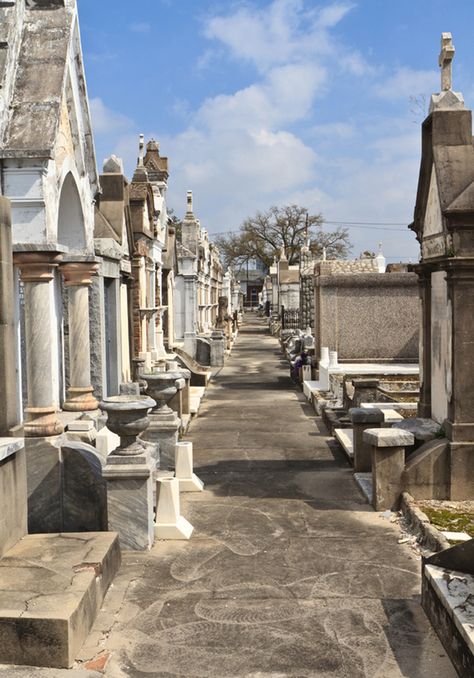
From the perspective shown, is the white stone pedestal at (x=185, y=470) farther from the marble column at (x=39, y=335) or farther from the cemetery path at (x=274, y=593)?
the marble column at (x=39, y=335)

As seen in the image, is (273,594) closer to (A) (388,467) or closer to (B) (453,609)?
(B) (453,609)

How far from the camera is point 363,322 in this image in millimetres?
19156

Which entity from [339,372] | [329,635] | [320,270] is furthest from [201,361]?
[329,635]

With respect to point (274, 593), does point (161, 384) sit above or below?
above

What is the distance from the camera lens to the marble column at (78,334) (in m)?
9.12

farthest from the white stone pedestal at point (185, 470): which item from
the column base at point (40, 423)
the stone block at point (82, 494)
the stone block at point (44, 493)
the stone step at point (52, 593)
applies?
the stone step at point (52, 593)

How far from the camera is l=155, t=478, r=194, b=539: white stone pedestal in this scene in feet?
22.9

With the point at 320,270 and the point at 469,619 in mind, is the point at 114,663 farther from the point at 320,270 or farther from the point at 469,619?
the point at 320,270

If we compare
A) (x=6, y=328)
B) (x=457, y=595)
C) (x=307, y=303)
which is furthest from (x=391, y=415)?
(x=307, y=303)

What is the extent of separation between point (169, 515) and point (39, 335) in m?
2.20

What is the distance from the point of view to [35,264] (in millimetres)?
7301

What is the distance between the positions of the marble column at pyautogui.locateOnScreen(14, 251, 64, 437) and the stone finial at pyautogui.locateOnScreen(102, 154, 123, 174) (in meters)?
5.67

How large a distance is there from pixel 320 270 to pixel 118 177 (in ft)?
26.2

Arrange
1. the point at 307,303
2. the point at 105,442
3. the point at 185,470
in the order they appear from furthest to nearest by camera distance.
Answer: the point at 307,303
the point at 185,470
the point at 105,442
